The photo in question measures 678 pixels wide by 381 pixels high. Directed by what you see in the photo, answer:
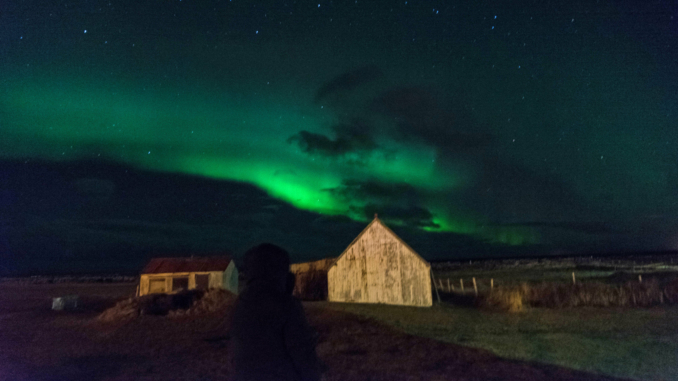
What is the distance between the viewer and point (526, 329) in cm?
1636

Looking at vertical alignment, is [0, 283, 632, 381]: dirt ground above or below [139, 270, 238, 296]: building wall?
below

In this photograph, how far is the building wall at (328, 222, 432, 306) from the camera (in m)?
25.5

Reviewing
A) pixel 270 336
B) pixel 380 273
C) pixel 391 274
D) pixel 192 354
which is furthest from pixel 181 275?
pixel 270 336

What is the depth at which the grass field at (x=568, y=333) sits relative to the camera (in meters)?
11.0

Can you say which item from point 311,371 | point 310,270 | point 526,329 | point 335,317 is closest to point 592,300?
point 526,329

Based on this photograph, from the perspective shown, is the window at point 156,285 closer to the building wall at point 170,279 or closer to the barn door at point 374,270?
the building wall at point 170,279

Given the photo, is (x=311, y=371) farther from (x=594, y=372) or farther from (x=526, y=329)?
(x=526, y=329)

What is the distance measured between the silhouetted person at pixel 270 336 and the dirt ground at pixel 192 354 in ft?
13.6

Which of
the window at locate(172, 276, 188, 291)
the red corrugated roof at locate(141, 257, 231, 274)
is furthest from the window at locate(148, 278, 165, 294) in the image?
the window at locate(172, 276, 188, 291)

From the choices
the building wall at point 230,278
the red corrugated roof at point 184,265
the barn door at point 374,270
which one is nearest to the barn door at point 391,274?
the barn door at point 374,270

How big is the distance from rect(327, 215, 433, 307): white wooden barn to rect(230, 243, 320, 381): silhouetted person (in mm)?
22902

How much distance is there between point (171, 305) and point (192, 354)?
33.2 ft

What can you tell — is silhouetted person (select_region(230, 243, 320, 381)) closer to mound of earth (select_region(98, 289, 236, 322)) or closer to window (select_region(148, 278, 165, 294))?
mound of earth (select_region(98, 289, 236, 322))

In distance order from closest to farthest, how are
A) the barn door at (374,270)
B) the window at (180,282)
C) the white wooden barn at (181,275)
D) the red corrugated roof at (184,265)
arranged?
1. the barn door at (374,270)
2. the white wooden barn at (181,275)
3. the window at (180,282)
4. the red corrugated roof at (184,265)
